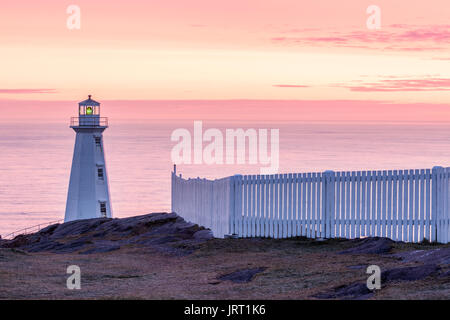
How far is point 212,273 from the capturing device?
16312 millimetres

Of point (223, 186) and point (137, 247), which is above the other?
point (223, 186)

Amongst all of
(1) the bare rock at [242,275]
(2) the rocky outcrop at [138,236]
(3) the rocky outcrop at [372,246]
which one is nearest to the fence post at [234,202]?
(2) the rocky outcrop at [138,236]

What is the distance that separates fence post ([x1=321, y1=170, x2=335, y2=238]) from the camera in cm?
1975

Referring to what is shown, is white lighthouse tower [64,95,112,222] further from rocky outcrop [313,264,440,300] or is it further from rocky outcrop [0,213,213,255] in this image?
rocky outcrop [313,264,440,300]

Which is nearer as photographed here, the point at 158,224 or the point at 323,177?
the point at 323,177

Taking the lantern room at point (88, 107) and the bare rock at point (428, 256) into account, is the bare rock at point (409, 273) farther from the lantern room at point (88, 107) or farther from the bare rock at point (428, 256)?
the lantern room at point (88, 107)

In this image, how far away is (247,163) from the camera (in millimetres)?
134000

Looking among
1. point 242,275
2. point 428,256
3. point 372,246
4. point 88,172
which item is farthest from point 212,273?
point 88,172

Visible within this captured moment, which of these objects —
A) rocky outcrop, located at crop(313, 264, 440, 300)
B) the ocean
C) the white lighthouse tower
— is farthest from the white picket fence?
the ocean

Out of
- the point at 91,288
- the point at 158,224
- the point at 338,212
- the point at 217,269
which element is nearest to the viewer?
the point at 91,288

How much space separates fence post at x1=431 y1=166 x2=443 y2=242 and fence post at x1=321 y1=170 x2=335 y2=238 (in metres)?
2.37

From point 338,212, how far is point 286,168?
99.9 m
